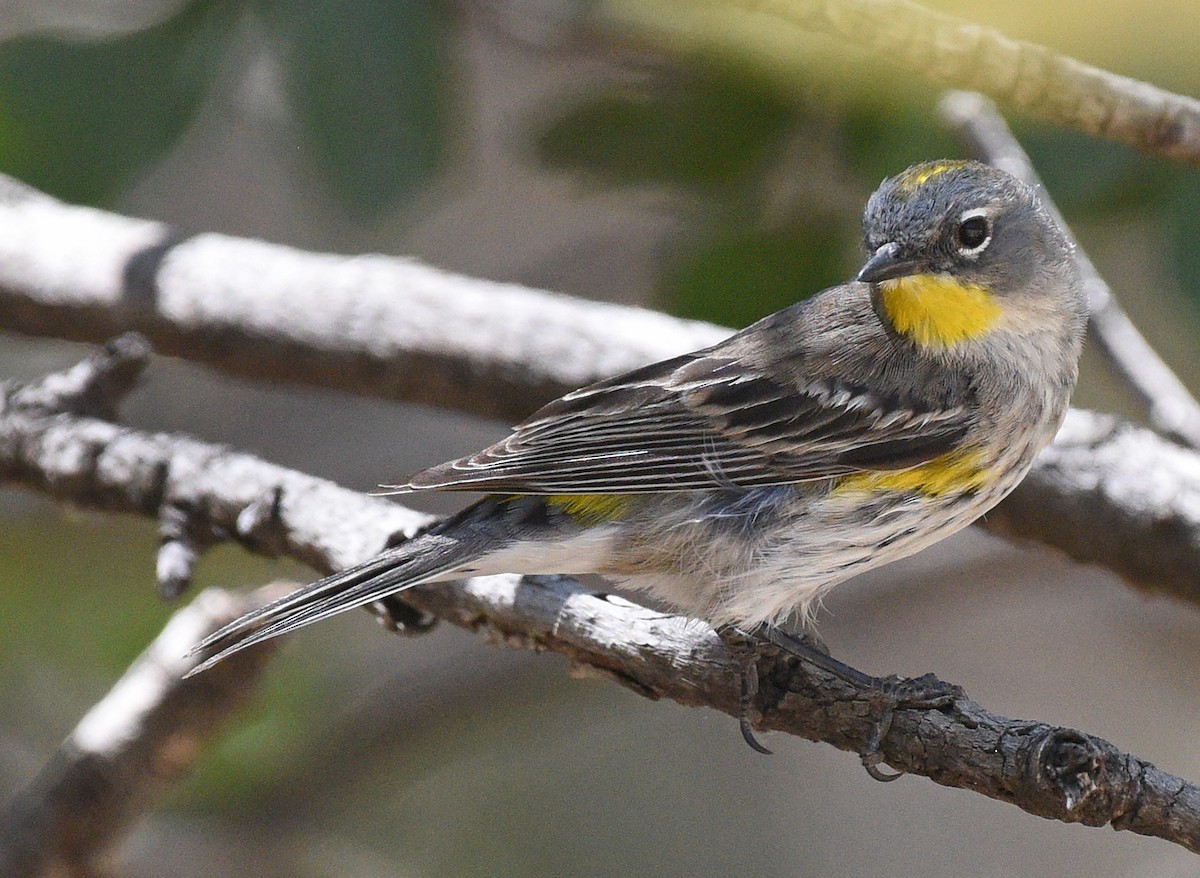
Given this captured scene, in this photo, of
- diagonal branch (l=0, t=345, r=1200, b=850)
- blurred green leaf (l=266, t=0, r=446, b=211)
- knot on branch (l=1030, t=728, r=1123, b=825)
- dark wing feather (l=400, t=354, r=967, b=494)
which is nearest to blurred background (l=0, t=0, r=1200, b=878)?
blurred green leaf (l=266, t=0, r=446, b=211)

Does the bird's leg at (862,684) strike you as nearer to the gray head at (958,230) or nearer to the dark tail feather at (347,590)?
the dark tail feather at (347,590)

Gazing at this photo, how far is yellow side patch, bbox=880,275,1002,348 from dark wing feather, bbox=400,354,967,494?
0.17 meters

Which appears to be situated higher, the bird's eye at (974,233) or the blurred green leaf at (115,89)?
the bird's eye at (974,233)

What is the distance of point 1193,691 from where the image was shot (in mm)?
5477

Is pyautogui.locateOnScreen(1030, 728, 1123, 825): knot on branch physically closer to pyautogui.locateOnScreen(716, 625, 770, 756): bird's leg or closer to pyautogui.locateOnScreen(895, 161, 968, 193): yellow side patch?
pyautogui.locateOnScreen(716, 625, 770, 756): bird's leg

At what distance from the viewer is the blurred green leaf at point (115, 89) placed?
2.83m

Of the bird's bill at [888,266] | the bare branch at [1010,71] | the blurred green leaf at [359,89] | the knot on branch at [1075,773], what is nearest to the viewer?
the knot on branch at [1075,773]

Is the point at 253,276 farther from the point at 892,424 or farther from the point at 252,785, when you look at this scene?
the point at 892,424

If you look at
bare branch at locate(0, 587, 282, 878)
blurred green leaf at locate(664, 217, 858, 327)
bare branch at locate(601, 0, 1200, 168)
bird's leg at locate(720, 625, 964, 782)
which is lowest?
bare branch at locate(0, 587, 282, 878)

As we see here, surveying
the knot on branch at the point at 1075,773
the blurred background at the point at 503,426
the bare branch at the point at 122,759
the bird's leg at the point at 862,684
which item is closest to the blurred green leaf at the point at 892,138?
the blurred background at the point at 503,426

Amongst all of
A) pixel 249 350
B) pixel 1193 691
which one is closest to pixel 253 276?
pixel 249 350

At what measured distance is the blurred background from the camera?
2.82 meters

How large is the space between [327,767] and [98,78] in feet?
6.89

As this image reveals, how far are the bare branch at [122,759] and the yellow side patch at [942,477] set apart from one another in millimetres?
1320
